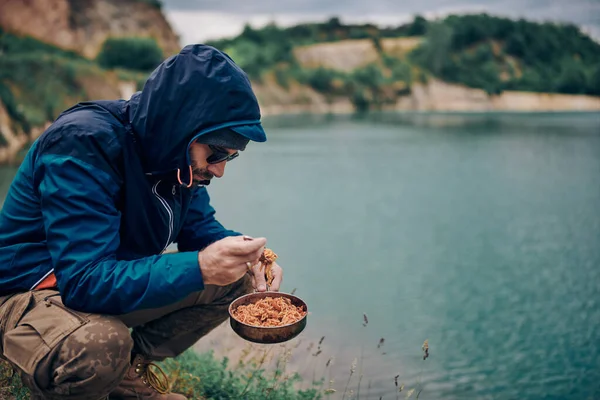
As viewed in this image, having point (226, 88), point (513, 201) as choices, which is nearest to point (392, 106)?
point (513, 201)

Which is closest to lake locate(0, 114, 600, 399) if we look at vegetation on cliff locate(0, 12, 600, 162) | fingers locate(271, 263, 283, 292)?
fingers locate(271, 263, 283, 292)

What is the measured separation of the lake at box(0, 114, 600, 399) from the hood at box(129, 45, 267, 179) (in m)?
2.80

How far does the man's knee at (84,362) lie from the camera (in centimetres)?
215

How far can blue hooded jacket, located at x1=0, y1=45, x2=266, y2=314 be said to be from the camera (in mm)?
2170

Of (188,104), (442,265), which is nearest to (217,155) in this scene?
(188,104)

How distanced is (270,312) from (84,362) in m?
0.93

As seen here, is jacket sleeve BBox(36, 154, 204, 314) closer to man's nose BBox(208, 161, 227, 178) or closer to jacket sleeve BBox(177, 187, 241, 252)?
man's nose BBox(208, 161, 227, 178)

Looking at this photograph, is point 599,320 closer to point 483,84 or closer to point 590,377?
point 590,377

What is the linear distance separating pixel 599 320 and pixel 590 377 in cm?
142

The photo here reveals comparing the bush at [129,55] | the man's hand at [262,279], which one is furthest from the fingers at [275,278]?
the bush at [129,55]

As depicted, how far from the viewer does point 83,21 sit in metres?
50.3

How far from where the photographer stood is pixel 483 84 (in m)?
59.8

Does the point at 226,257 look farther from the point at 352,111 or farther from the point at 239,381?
the point at 352,111

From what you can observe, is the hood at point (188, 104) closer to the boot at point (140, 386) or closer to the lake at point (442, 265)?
the boot at point (140, 386)
